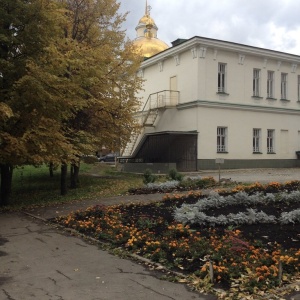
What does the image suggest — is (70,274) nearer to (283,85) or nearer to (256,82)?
(256,82)

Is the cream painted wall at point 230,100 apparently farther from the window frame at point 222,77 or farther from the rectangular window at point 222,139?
the rectangular window at point 222,139

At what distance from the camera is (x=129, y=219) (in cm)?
937

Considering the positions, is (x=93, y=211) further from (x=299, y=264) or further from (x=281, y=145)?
(x=281, y=145)

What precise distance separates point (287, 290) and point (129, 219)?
5.04 meters

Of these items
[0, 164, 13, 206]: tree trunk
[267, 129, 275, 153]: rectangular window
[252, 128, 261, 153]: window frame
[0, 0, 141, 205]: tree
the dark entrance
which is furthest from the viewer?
[267, 129, 275, 153]: rectangular window

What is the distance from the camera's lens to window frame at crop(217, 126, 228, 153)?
1199 inches

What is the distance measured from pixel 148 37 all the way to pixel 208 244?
4581 centimetres

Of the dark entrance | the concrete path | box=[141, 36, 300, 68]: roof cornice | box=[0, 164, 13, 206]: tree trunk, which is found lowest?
the concrete path

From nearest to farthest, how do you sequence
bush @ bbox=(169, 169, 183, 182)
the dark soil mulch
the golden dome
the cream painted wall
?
the dark soil mulch → bush @ bbox=(169, 169, 183, 182) → the cream painted wall → the golden dome

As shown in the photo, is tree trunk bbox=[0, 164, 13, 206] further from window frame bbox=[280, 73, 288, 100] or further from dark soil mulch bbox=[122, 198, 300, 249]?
window frame bbox=[280, 73, 288, 100]

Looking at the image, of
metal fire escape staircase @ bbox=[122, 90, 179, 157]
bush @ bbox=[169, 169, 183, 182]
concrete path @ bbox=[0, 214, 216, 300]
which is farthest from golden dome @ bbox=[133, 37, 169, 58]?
concrete path @ bbox=[0, 214, 216, 300]

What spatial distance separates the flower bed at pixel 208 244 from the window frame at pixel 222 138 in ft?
66.5

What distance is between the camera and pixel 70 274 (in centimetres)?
582

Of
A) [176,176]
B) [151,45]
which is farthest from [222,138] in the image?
[151,45]
